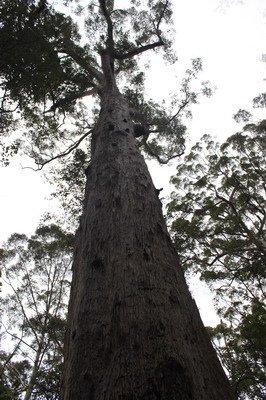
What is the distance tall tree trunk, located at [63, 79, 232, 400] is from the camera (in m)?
1.33

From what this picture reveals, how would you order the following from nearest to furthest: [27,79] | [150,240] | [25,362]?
[150,240]
[27,79]
[25,362]

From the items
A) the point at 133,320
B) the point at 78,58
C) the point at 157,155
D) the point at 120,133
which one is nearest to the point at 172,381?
the point at 133,320

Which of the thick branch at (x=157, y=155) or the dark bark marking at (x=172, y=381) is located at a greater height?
the thick branch at (x=157, y=155)

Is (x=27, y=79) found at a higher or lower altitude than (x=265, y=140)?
lower

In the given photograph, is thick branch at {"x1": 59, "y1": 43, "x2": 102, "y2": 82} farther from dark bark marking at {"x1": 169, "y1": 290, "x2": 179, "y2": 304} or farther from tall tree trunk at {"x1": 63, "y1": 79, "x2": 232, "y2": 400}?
dark bark marking at {"x1": 169, "y1": 290, "x2": 179, "y2": 304}

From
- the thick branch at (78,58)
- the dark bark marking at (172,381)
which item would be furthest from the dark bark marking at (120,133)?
the thick branch at (78,58)

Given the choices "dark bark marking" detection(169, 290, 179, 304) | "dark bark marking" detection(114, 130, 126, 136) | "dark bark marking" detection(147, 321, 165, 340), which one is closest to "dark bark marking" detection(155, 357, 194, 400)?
"dark bark marking" detection(147, 321, 165, 340)

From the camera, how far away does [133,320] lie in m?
1.60

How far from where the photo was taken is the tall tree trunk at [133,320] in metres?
1.33

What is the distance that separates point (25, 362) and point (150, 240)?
696 inches

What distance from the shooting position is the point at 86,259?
230 centimetres

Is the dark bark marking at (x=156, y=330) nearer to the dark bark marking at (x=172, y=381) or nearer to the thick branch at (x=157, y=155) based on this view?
the dark bark marking at (x=172, y=381)

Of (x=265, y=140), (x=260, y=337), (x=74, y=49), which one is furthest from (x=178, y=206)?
(x=74, y=49)

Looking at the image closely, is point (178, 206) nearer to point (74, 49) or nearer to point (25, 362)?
point (74, 49)
